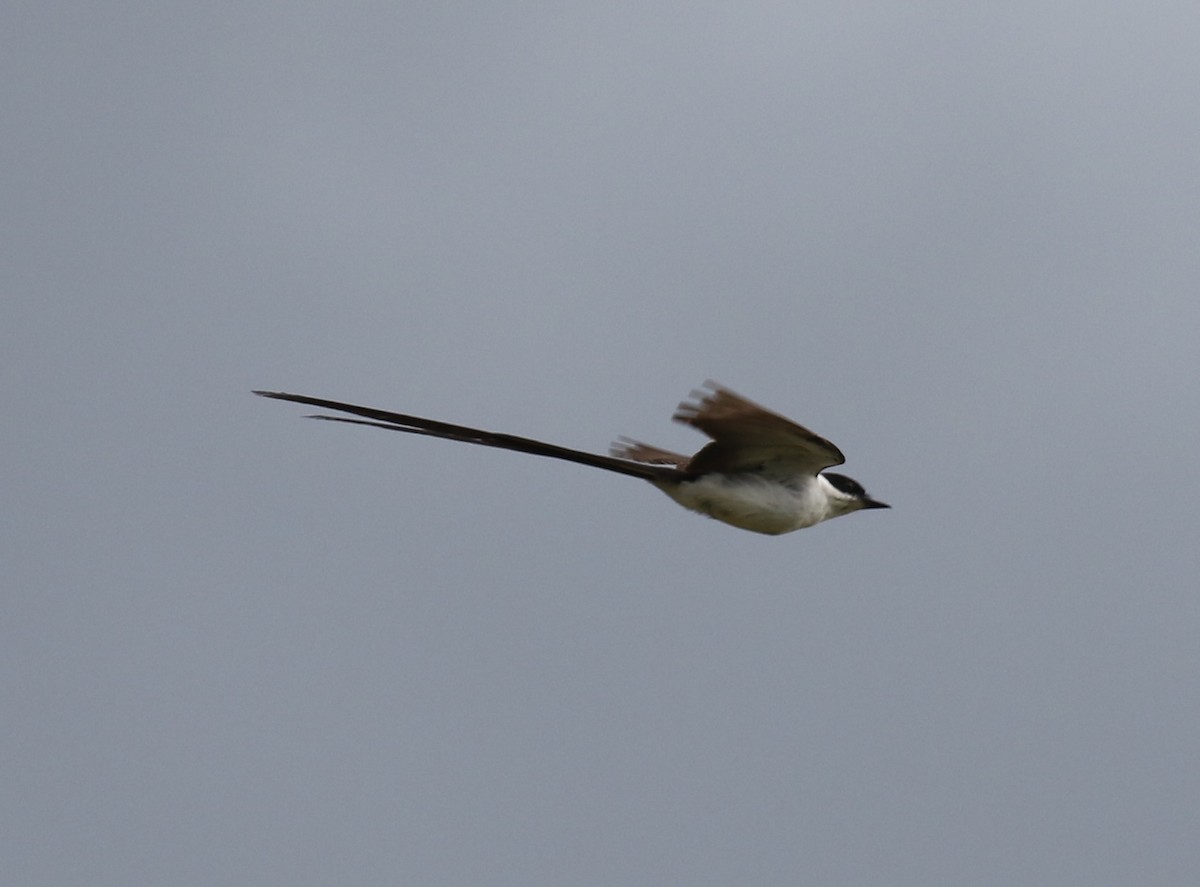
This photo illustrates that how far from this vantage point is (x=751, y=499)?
31.6 ft

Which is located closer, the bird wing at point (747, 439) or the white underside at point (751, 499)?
the bird wing at point (747, 439)

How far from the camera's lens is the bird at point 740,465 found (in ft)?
27.2

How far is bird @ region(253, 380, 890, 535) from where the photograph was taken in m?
8.30

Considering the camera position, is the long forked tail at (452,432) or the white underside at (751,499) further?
the white underside at (751,499)

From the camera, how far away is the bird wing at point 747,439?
27.5ft

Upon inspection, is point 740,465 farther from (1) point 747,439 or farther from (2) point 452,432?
(2) point 452,432

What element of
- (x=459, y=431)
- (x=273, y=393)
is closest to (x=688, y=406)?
(x=459, y=431)

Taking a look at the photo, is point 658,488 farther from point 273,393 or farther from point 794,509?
point 273,393

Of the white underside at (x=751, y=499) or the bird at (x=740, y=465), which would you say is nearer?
the bird at (x=740, y=465)

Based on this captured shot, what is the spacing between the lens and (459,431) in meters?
8.16

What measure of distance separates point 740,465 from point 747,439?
17.7 inches

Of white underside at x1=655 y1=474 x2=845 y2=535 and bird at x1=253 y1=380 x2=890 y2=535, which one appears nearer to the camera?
bird at x1=253 y1=380 x2=890 y2=535

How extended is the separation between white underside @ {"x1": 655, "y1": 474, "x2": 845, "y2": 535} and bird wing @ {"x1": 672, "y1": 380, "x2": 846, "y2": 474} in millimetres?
97

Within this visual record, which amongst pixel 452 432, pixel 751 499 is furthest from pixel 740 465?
pixel 452 432
